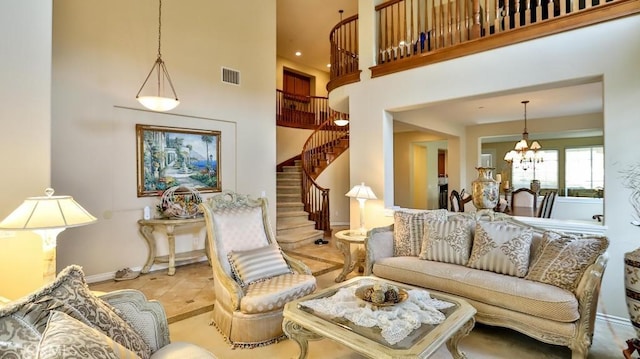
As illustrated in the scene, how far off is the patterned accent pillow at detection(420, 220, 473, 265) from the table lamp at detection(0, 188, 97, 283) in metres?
2.98

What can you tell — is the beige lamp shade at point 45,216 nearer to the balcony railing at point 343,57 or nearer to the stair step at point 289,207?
the balcony railing at point 343,57

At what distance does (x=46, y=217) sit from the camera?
6.29 feet

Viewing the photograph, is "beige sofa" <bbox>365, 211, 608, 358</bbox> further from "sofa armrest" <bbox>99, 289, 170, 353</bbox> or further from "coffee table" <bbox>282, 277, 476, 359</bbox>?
"sofa armrest" <bbox>99, 289, 170, 353</bbox>

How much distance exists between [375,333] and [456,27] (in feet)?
12.5

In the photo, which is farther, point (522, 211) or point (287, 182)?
point (287, 182)

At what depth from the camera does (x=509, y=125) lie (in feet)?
24.0

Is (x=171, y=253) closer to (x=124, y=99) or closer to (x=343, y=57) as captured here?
(x=124, y=99)

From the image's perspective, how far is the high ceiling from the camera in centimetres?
457

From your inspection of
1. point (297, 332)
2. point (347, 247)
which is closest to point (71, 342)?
point (297, 332)

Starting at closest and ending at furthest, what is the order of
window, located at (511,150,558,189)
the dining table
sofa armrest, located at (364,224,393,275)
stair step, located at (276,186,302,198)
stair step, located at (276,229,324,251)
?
sofa armrest, located at (364,224,393,275) → the dining table → stair step, located at (276,229,324,251) → stair step, located at (276,186,302,198) → window, located at (511,150,558,189)

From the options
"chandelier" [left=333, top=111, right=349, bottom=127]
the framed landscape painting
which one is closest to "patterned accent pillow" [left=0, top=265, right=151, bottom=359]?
the framed landscape painting

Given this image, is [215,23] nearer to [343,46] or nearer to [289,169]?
[343,46]

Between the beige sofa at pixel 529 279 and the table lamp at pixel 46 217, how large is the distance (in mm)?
2682

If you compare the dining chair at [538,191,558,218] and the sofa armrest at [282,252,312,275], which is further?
the dining chair at [538,191,558,218]
